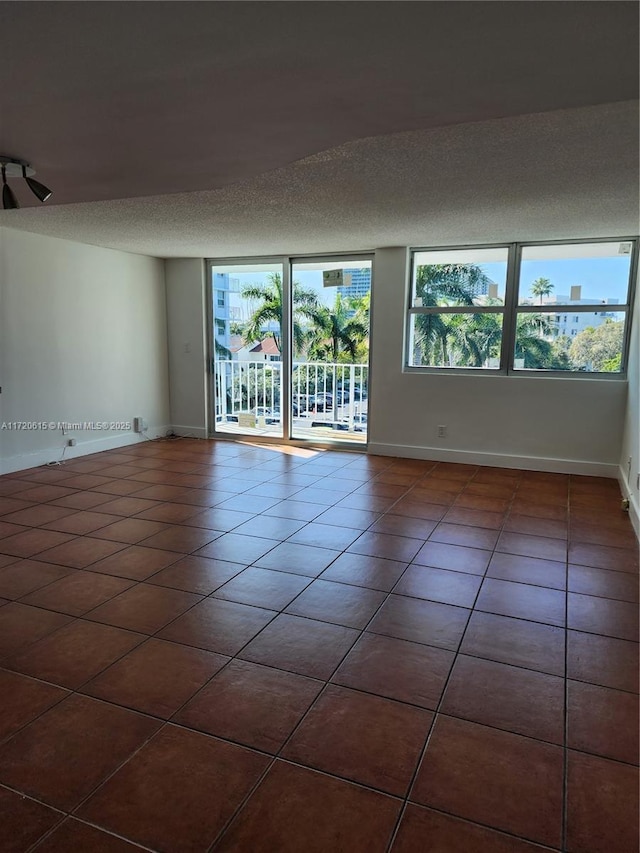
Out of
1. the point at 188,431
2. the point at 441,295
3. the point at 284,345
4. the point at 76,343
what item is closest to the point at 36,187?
the point at 76,343

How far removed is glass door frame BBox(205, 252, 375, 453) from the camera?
608 cm

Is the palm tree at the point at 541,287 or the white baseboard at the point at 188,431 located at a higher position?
the palm tree at the point at 541,287

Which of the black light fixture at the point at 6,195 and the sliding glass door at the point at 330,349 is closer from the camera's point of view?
the black light fixture at the point at 6,195

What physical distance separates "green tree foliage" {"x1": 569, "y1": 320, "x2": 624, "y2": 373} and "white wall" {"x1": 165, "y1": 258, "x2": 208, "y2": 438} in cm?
422

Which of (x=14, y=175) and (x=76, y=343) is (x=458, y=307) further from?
(x=14, y=175)

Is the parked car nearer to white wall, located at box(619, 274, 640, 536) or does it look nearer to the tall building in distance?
the tall building in distance

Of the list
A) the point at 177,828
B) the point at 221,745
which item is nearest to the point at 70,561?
the point at 221,745

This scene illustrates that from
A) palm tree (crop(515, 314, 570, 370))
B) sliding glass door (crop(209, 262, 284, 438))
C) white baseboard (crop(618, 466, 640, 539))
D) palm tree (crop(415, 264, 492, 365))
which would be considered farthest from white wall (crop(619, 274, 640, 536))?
sliding glass door (crop(209, 262, 284, 438))

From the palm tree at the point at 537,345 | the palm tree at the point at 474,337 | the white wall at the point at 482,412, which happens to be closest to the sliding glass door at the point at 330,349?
the white wall at the point at 482,412

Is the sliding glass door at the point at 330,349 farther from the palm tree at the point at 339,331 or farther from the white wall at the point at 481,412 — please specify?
the white wall at the point at 481,412

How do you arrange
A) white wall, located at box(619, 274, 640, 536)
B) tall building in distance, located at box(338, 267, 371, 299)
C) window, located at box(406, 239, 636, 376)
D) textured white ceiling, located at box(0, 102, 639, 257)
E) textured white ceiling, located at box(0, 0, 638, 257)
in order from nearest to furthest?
textured white ceiling, located at box(0, 0, 638, 257) → textured white ceiling, located at box(0, 102, 639, 257) → white wall, located at box(619, 274, 640, 536) → window, located at box(406, 239, 636, 376) → tall building in distance, located at box(338, 267, 371, 299)

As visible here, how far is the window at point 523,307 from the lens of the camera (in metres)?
5.00

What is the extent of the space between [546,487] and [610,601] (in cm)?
217

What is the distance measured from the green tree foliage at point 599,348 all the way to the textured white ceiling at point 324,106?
1.42 meters
